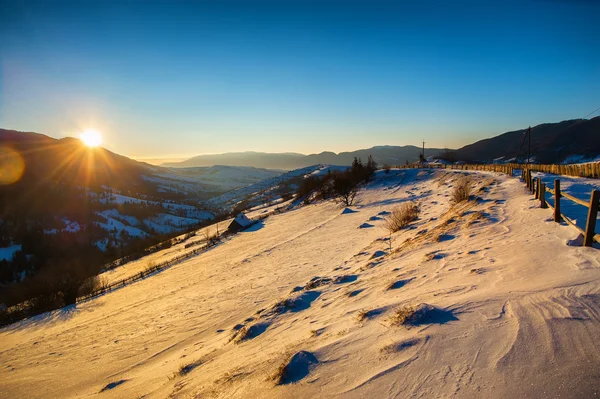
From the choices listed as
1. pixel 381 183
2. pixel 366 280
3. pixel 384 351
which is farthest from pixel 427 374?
pixel 381 183

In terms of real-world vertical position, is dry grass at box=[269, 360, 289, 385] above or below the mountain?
below

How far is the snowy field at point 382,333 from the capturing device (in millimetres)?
3477

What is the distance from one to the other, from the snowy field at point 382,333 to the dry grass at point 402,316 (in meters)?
0.10

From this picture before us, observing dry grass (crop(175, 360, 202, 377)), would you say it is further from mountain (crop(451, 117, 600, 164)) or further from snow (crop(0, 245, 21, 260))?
snow (crop(0, 245, 21, 260))

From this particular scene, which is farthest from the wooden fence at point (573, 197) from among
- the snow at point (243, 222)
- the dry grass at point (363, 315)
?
the snow at point (243, 222)

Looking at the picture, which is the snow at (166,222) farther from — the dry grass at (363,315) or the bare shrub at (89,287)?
the dry grass at (363,315)

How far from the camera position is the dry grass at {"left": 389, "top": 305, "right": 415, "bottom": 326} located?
4.85 metres

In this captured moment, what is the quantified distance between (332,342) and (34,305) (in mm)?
34729

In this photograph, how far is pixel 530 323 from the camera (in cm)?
402

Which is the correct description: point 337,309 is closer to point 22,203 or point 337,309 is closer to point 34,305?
point 34,305

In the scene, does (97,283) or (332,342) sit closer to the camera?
(332,342)

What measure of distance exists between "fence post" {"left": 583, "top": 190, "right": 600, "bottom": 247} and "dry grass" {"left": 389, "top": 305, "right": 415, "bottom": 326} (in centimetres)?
462

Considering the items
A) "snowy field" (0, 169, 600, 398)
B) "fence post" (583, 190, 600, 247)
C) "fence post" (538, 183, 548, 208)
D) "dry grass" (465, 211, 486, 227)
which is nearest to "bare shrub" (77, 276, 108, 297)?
"snowy field" (0, 169, 600, 398)

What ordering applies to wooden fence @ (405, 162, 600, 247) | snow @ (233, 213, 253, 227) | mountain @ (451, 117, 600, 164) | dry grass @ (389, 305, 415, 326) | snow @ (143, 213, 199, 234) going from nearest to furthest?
dry grass @ (389, 305, 415, 326), wooden fence @ (405, 162, 600, 247), snow @ (233, 213, 253, 227), mountain @ (451, 117, 600, 164), snow @ (143, 213, 199, 234)
